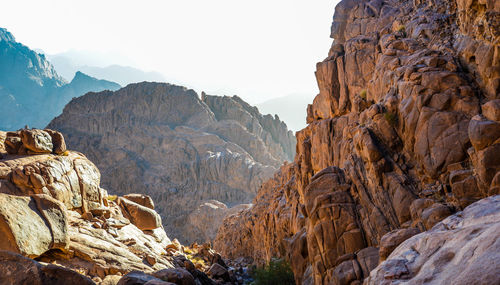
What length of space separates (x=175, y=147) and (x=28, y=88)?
13132 cm

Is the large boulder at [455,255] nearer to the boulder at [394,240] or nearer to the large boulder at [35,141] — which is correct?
the boulder at [394,240]

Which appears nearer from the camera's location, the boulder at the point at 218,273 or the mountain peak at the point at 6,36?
the boulder at the point at 218,273

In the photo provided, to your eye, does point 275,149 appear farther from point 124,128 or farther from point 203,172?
point 124,128

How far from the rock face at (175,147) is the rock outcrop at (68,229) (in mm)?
57937

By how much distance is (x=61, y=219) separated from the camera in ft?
54.4

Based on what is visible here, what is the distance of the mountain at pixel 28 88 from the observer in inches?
6570

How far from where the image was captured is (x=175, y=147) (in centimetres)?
10300

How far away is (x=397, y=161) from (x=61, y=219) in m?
17.8

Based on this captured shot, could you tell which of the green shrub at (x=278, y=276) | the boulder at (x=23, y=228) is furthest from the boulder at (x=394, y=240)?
the green shrub at (x=278, y=276)

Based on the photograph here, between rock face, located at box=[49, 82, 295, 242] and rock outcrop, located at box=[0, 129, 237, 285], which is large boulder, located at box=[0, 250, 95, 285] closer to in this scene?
rock outcrop, located at box=[0, 129, 237, 285]

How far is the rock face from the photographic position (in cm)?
9512

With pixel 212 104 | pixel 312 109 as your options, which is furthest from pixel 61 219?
pixel 212 104

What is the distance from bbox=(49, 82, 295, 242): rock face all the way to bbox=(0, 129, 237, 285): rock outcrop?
57.9 metres

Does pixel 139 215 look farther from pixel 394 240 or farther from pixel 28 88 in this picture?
pixel 28 88
